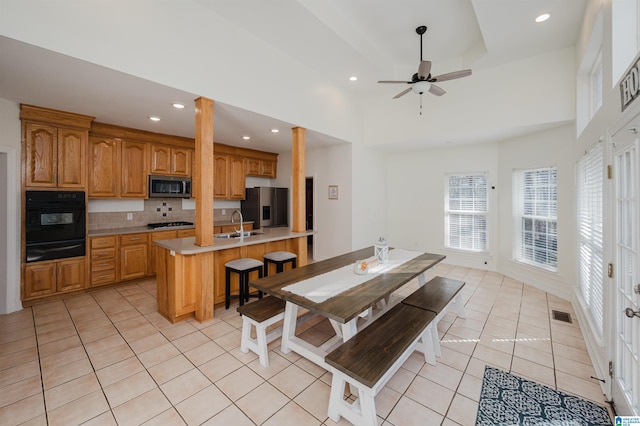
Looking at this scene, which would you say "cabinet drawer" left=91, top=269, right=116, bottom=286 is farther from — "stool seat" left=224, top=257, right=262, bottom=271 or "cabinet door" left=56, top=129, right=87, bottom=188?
"stool seat" left=224, top=257, right=262, bottom=271

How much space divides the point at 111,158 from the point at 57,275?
190cm

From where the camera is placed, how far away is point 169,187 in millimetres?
4844

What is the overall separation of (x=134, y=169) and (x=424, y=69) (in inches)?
190

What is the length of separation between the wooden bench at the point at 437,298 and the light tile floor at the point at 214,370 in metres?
0.18

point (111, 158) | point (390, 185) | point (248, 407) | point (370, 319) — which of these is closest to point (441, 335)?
point (370, 319)

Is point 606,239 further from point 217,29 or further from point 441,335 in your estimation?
point 217,29

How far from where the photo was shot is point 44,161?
136 inches

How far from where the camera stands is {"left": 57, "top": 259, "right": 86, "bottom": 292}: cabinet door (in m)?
3.54

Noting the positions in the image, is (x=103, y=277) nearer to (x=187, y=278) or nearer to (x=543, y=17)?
(x=187, y=278)

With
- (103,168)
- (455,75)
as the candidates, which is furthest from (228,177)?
(455,75)

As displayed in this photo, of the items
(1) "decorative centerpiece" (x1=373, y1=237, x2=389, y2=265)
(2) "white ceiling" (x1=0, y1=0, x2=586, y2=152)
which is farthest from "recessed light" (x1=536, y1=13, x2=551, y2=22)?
(1) "decorative centerpiece" (x1=373, y1=237, x2=389, y2=265)

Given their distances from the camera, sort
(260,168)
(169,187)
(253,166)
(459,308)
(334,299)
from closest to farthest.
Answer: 1. (334,299)
2. (459,308)
3. (169,187)
4. (253,166)
5. (260,168)

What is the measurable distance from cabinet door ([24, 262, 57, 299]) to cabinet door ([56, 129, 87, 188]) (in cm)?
111

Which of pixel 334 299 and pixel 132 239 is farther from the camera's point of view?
pixel 132 239
